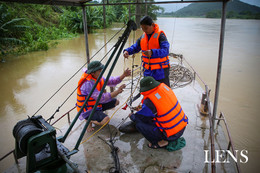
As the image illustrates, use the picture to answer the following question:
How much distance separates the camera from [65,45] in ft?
51.3

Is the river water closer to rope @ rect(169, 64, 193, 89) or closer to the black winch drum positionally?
rope @ rect(169, 64, 193, 89)

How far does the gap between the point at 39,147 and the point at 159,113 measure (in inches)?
61.0

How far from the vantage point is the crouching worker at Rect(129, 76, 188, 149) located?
8.29ft

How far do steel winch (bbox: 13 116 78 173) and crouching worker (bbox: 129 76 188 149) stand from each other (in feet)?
4.05

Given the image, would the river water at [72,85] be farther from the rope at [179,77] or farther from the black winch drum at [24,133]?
the black winch drum at [24,133]

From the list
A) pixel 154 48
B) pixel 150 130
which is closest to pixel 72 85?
pixel 154 48

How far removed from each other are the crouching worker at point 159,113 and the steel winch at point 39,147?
1234 mm

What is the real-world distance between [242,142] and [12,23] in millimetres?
13854

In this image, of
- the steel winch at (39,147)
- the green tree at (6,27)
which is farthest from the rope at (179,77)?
the green tree at (6,27)

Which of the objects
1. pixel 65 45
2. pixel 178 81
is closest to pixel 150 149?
pixel 178 81

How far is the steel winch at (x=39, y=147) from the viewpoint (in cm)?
173

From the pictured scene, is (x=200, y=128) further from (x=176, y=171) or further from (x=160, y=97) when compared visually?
(x=160, y=97)

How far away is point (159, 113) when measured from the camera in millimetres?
2586

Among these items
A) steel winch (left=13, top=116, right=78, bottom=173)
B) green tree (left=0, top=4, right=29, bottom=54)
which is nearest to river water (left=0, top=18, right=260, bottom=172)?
green tree (left=0, top=4, right=29, bottom=54)
